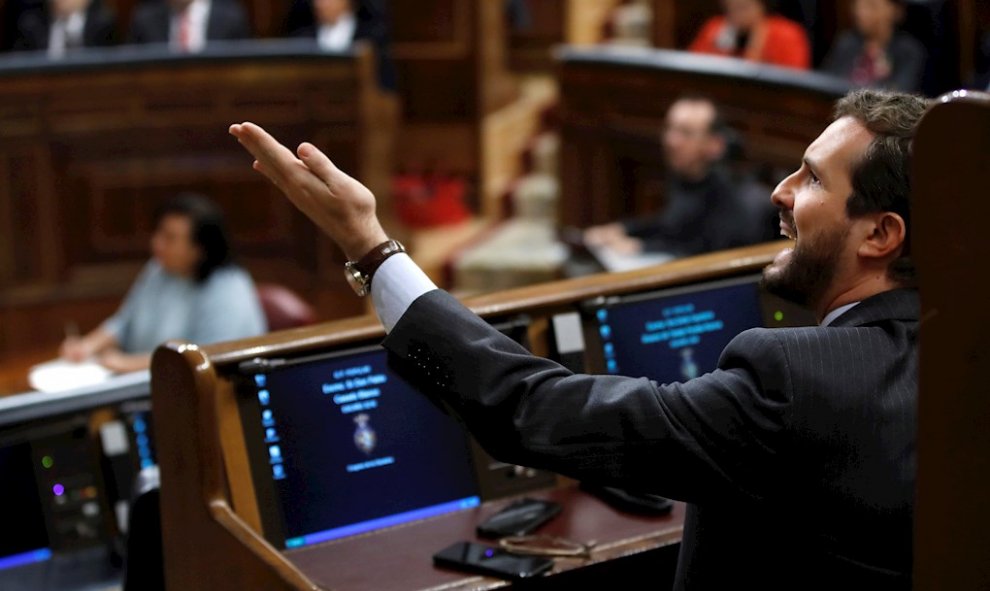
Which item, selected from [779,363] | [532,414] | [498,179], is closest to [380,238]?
[532,414]

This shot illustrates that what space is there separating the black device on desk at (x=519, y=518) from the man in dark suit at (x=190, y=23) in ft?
16.5

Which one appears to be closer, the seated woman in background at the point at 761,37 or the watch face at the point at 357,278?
the watch face at the point at 357,278

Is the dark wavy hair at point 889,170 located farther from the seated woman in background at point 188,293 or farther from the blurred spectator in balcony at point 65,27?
the blurred spectator in balcony at point 65,27

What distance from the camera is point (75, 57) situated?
20.3 feet

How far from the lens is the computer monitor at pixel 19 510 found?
2.45 metres

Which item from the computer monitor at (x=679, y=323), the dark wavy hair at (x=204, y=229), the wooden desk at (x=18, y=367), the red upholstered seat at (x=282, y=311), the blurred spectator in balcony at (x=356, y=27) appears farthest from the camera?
the blurred spectator in balcony at (x=356, y=27)

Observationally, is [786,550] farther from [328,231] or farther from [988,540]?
[328,231]

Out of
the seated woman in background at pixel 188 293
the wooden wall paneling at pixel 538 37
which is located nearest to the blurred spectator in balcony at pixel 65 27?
the wooden wall paneling at pixel 538 37

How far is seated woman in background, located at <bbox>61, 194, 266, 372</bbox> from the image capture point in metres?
4.16

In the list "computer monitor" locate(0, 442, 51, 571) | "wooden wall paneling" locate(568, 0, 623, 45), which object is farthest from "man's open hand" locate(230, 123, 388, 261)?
"wooden wall paneling" locate(568, 0, 623, 45)

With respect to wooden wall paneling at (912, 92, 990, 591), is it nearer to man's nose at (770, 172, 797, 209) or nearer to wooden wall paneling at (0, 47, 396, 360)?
man's nose at (770, 172, 797, 209)

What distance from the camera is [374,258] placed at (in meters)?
1.48

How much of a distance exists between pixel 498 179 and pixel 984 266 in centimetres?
598

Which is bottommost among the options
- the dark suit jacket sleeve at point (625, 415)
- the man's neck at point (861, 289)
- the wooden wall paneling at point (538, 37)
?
the dark suit jacket sleeve at point (625, 415)
